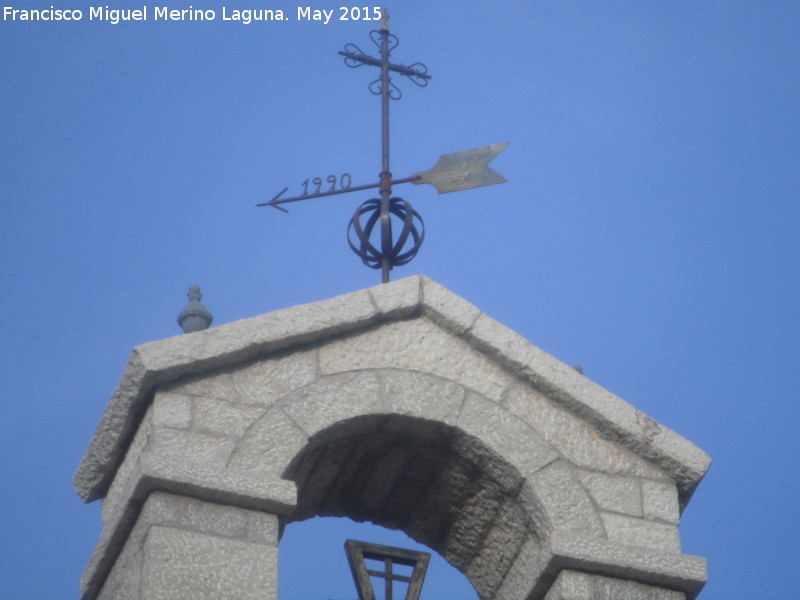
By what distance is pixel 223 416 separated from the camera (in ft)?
23.9

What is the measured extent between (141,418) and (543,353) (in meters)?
A: 1.80

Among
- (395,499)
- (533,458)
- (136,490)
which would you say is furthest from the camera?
(395,499)

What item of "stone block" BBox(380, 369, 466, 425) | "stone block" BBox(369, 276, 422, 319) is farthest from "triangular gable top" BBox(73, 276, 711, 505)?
"stone block" BBox(380, 369, 466, 425)

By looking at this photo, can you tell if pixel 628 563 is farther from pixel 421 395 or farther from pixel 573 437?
pixel 421 395

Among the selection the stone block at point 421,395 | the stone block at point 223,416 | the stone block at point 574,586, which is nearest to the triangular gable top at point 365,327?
the stone block at point 223,416

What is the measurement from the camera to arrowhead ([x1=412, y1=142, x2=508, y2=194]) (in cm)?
848

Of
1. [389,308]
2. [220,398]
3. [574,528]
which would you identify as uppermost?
[389,308]

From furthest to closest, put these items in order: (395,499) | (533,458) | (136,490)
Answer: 1. (395,499)
2. (533,458)
3. (136,490)

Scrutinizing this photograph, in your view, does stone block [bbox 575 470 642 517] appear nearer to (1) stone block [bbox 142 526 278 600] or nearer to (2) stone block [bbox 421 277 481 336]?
(2) stone block [bbox 421 277 481 336]

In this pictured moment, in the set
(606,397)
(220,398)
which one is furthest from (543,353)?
(220,398)

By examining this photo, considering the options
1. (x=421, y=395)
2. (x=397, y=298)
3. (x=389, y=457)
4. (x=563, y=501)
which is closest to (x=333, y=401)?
(x=421, y=395)

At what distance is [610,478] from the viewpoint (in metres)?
7.60

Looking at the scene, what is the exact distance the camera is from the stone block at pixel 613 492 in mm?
7500

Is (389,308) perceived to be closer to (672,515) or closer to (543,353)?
(543,353)
